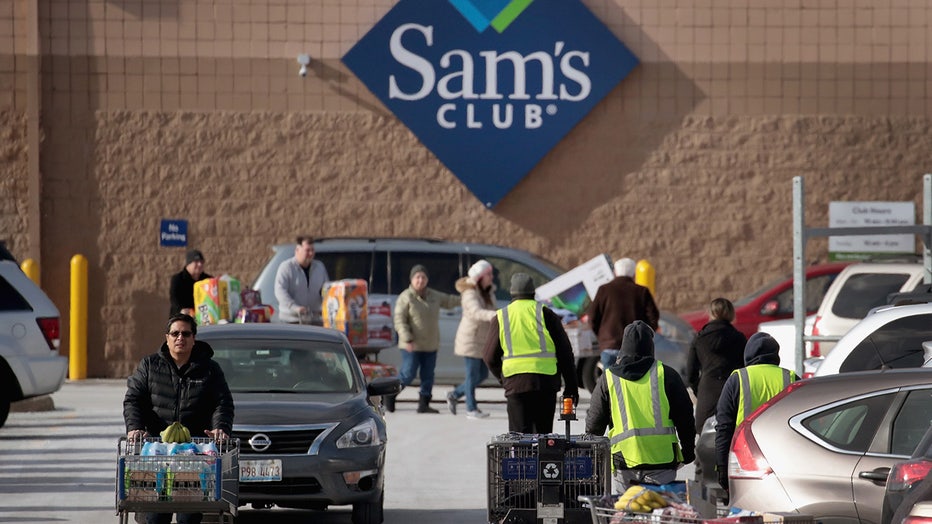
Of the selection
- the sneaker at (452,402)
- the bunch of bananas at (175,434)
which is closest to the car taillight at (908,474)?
the bunch of bananas at (175,434)

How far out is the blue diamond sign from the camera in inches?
931

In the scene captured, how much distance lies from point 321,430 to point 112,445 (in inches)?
207

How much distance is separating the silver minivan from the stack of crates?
1074 centimetres

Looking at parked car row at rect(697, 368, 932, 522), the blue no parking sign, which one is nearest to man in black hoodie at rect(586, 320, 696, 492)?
parked car row at rect(697, 368, 932, 522)

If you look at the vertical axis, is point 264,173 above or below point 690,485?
above

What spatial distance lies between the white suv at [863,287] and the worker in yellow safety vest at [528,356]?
5654 mm

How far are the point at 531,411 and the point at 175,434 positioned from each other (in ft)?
13.5

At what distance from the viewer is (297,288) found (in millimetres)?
17516

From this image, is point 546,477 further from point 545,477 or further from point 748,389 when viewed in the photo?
point 748,389

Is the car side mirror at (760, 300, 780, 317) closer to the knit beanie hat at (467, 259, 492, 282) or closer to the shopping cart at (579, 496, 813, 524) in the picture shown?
the knit beanie hat at (467, 259, 492, 282)

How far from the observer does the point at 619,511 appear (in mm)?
6621

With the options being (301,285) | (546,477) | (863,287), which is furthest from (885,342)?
(301,285)

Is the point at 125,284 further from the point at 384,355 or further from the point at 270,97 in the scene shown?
Result: the point at 384,355

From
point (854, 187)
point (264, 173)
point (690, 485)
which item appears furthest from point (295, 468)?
point (854, 187)
